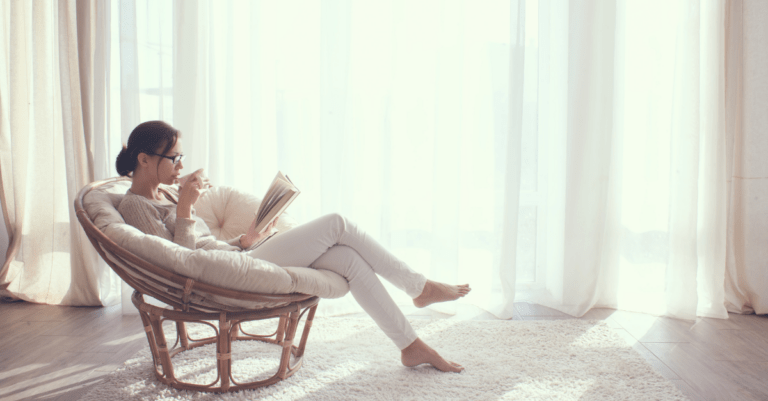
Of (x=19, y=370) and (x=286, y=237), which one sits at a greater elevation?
(x=286, y=237)

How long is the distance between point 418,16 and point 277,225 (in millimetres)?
1315

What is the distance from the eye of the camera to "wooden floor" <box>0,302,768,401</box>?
1817 millimetres

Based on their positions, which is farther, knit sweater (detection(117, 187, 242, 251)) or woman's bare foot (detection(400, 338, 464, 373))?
woman's bare foot (detection(400, 338, 464, 373))

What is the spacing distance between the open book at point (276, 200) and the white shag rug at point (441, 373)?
547 mm

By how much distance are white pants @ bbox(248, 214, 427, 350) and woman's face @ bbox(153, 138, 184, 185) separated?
1.28ft

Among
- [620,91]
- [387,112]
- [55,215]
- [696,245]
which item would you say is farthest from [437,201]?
[55,215]

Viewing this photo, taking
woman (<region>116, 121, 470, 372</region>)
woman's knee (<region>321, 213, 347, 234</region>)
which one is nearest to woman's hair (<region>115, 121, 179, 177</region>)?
woman (<region>116, 121, 470, 372</region>)

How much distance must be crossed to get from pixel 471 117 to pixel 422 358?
1.33m

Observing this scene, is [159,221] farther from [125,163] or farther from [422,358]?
[422,358]

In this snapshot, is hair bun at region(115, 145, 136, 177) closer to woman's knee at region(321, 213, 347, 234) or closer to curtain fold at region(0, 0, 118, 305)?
woman's knee at region(321, 213, 347, 234)

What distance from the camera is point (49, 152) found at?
2.77 m

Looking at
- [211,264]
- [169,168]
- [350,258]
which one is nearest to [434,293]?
[350,258]

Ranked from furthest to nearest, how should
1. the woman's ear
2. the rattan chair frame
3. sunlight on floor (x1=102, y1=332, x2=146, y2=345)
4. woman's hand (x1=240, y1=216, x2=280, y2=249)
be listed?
1. sunlight on floor (x1=102, y1=332, x2=146, y2=345)
2. woman's hand (x1=240, y1=216, x2=280, y2=249)
3. the woman's ear
4. the rattan chair frame

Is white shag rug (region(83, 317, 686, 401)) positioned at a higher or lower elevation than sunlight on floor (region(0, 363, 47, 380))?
higher
